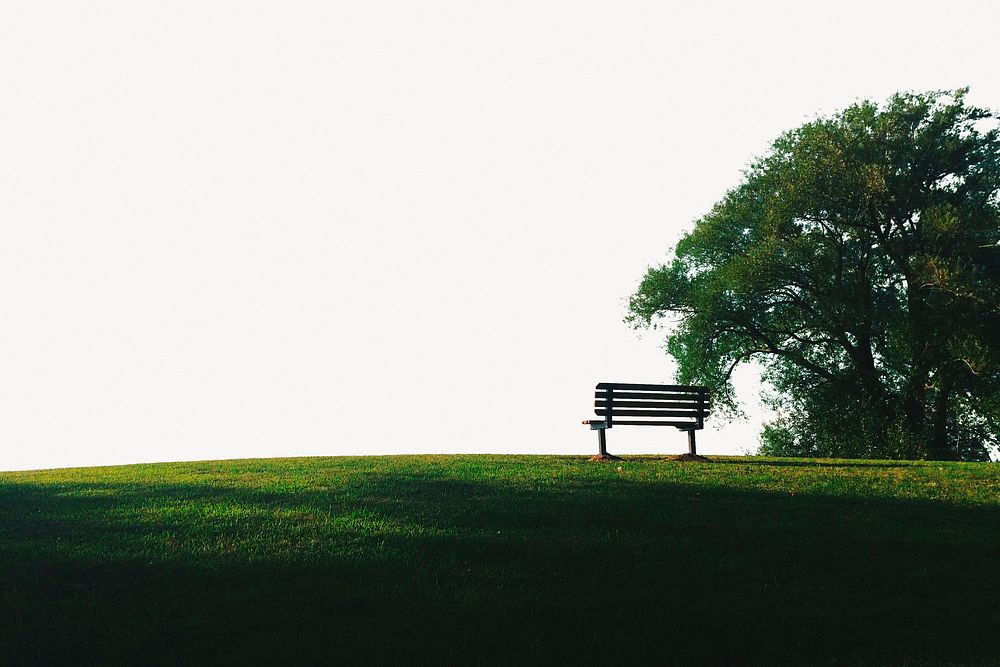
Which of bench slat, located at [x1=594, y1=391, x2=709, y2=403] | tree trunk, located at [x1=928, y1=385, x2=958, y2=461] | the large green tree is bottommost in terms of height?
tree trunk, located at [x1=928, y1=385, x2=958, y2=461]

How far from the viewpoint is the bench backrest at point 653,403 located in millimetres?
21750

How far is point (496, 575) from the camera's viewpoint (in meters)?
8.80

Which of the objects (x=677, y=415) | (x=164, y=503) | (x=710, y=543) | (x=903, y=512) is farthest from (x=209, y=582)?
(x=677, y=415)

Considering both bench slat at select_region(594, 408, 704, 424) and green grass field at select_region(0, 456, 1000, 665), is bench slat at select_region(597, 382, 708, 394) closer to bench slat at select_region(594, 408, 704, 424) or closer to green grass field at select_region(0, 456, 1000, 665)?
bench slat at select_region(594, 408, 704, 424)

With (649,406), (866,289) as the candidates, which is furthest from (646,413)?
(866,289)

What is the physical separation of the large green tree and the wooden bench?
921 centimetres

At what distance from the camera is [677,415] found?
22406 mm

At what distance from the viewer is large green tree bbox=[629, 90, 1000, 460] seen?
93.1ft

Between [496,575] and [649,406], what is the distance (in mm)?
13931

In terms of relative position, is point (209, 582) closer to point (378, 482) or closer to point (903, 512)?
point (378, 482)

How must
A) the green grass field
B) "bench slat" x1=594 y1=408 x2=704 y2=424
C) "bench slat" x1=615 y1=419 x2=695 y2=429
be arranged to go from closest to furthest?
the green grass field
"bench slat" x1=594 y1=408 x2=704 y2=424
"bench slat" x1=615 y1=419 x2=695 y2=429

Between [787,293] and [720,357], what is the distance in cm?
352

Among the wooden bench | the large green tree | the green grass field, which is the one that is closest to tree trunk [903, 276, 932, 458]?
the large green tree

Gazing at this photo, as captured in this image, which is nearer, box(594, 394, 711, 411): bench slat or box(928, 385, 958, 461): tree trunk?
box(594, 394, 711, 411): bench slat
